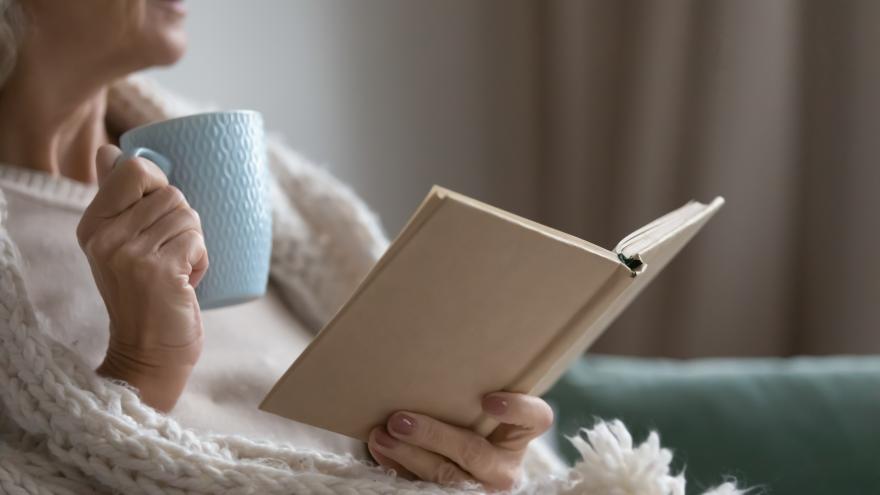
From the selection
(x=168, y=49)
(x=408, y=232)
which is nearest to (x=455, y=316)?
(x=408, y=232)

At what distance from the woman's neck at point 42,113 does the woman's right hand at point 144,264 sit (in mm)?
255

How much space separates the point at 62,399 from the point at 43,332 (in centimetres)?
6

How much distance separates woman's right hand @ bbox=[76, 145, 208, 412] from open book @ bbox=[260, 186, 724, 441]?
0.36 ft

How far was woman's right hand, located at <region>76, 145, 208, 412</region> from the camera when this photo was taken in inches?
25.7

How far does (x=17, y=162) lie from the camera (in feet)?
3.05

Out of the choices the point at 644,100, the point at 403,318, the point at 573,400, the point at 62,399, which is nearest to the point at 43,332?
the point at 62,399

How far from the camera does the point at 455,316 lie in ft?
1.97

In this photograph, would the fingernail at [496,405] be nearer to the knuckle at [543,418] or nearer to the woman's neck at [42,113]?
the knuckle at [543,418]

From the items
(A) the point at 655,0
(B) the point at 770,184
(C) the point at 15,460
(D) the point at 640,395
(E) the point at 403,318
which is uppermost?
(A) the point at 655,0

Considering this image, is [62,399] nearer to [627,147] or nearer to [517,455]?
[517,455]

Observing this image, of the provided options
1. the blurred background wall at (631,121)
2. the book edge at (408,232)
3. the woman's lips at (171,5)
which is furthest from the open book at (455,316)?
the blurred background wall at (631,121)

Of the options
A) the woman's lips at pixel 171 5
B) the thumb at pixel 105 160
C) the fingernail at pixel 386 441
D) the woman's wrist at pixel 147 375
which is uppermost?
the woman's lips at pixel 171 5

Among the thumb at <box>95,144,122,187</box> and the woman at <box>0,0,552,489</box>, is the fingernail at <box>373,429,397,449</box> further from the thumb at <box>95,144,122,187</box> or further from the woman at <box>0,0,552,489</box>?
the thumb at <box>95,144,122,187</box>

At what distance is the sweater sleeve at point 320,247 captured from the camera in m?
1.07
